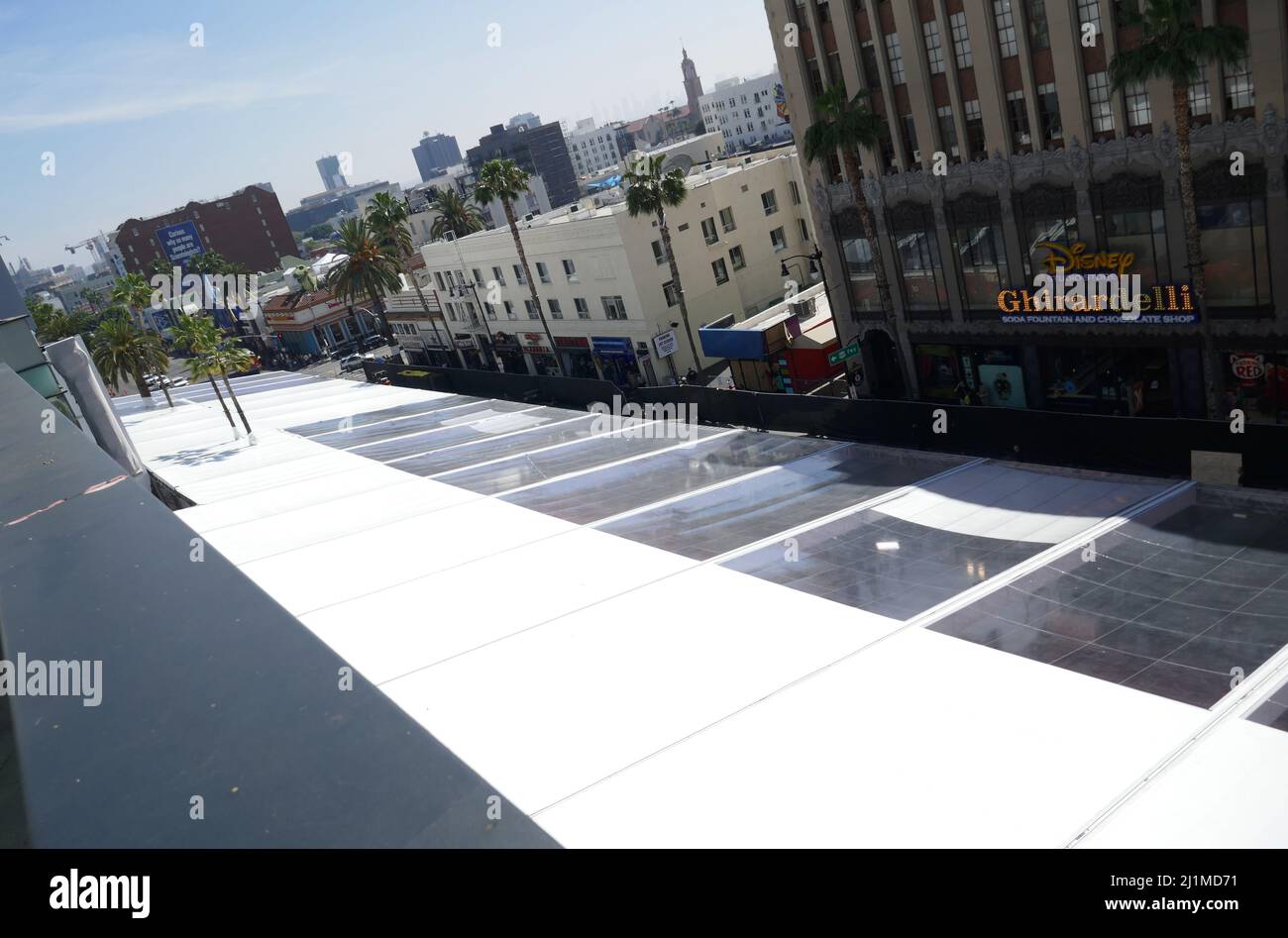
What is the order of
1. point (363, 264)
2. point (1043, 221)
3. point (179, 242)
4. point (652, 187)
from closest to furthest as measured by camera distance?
point (1043, 221), point (652, 187), point (363, 264), point (179, 242)

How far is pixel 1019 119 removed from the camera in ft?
97.8

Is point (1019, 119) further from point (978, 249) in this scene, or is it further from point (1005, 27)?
point (978, 249)

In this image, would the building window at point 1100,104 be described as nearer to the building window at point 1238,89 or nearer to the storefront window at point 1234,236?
the building window at point 1238,89

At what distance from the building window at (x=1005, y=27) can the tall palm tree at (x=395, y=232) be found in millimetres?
51898

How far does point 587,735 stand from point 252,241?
600ft

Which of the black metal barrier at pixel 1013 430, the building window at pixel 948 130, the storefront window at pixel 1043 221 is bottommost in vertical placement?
the black metal barrier at pixel 1013 430

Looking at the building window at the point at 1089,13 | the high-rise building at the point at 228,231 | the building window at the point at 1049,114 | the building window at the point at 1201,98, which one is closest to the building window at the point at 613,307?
the building window at the point at 1049,114

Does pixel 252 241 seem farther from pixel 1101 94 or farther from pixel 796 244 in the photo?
pixel 1101 94

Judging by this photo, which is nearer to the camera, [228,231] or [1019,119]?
[1019,119]

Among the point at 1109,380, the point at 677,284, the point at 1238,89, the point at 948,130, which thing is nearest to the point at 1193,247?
the point at 1238,89

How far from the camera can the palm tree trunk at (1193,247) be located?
80.1 feet

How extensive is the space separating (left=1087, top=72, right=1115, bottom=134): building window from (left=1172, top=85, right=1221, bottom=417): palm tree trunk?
210 cm

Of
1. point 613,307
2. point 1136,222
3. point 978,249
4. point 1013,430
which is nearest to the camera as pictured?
point 1013,430

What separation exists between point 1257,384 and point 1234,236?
456 cm
